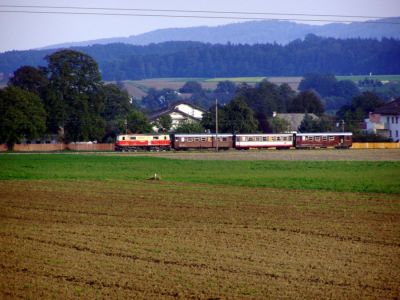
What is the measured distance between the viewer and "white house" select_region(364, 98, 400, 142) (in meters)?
109

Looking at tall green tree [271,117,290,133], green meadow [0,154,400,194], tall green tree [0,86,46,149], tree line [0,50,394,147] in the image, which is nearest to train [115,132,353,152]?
tree line [0,50,394,147]

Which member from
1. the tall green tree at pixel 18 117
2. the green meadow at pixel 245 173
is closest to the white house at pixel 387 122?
the tall green tree at pixel 18 117

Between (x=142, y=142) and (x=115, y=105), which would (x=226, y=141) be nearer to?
(x=142, y=142)

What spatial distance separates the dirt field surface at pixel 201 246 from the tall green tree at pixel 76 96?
221 ft

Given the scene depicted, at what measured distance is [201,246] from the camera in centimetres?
1895

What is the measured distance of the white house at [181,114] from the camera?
119 metres

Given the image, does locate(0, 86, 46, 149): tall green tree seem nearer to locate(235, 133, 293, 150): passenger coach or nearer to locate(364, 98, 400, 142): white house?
locate(235, 133, 293, 150): passenger coach

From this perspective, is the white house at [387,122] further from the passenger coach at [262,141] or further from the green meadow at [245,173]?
the green meadow at [245,173]

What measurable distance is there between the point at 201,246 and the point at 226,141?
7405 cm

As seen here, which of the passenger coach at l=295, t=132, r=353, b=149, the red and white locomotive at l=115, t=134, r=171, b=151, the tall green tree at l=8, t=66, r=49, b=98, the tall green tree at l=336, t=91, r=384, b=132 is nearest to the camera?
the red and white locomotive at l=115, t=134, r=171, b=151

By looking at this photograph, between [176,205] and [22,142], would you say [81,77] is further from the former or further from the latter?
[176,205]

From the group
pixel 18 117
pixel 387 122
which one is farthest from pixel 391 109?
pixel 18 117

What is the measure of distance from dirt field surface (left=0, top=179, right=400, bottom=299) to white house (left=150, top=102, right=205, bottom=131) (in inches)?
3326

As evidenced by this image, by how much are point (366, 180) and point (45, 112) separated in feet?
202
